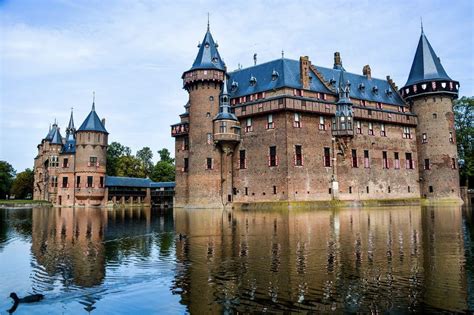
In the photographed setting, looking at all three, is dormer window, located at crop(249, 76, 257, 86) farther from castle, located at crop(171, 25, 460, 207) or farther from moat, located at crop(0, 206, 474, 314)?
moat, located at crop(0, 206, 474, 314)

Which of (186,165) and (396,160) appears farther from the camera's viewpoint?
(396,160)

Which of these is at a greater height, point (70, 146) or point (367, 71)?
point (367, 71)

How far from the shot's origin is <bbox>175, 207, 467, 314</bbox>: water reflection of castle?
9156 mm

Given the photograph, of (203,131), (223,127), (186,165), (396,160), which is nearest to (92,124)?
(186,165)

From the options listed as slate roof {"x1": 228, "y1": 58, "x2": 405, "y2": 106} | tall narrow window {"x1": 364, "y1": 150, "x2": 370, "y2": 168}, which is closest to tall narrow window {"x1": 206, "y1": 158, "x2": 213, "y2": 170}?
slate roof {"x1": 228, "y1": 58, "x2": 405, "y2": 106}

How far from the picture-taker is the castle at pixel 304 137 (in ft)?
168

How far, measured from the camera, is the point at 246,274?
38.9 ft

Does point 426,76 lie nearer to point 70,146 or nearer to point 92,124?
point 92,124

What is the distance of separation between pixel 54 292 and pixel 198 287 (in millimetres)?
3407

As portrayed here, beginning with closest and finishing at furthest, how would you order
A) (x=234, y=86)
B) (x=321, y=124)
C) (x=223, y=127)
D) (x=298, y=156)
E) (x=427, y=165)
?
(x=298, y=156) < (x=223, y=127) < (x=321, y=124) < (x=234, y=86) < (x=427, y=165)

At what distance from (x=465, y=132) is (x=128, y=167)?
6166cm

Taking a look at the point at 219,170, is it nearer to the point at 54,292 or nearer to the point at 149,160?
the point at 54,292

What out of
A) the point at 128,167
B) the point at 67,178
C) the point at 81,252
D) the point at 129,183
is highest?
the point at 128,167

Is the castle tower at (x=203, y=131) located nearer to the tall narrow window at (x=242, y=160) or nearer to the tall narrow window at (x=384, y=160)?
the tall narrow window at (x=242, y=160)
